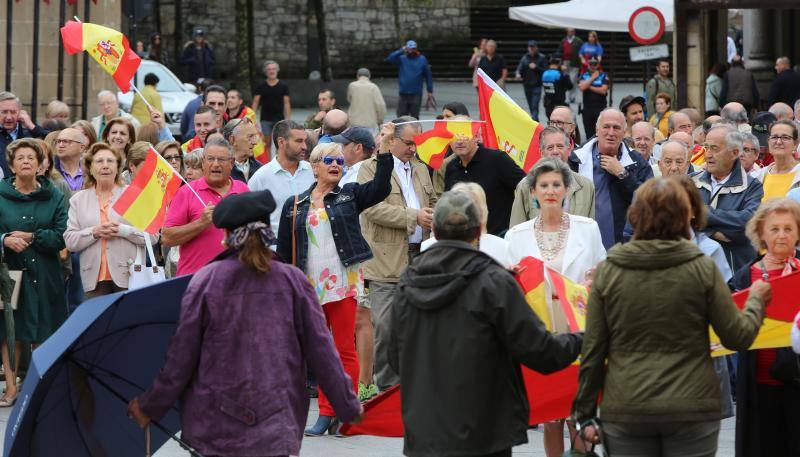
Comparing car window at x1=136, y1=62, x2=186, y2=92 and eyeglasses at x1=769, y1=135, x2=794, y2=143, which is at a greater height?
car window at x1=136, y1=62, x2=186, y2=92

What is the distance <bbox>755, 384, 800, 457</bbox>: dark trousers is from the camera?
6.88 m

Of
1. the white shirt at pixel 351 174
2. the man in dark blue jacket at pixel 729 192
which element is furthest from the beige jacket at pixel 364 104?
the man in dark blue jacket at pixel 729 192

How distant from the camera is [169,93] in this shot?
1086 inches

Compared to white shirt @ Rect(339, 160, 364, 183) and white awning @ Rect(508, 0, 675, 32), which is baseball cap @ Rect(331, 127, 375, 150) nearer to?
white shirt @ Rect(339, 160, 364, 183)

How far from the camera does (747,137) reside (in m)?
11.0

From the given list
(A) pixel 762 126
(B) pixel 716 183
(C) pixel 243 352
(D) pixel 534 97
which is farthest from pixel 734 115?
(D) pixel 534 97

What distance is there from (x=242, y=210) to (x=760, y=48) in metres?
25.2

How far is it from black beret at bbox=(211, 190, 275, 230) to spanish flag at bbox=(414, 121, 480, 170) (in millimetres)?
4311

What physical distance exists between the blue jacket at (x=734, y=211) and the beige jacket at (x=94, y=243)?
365cm

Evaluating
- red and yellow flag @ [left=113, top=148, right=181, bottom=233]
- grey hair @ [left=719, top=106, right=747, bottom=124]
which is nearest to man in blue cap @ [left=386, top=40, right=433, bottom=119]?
grey hair @ [left=719, top=106, right=747, bottom=124]

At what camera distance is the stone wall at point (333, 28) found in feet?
138

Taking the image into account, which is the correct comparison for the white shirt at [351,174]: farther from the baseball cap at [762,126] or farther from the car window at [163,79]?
the car window at [163,79]

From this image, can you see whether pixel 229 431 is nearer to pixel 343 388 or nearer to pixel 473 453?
pixel 343 388

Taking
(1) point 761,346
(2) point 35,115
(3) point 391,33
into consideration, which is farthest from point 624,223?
(3) point 391,33
